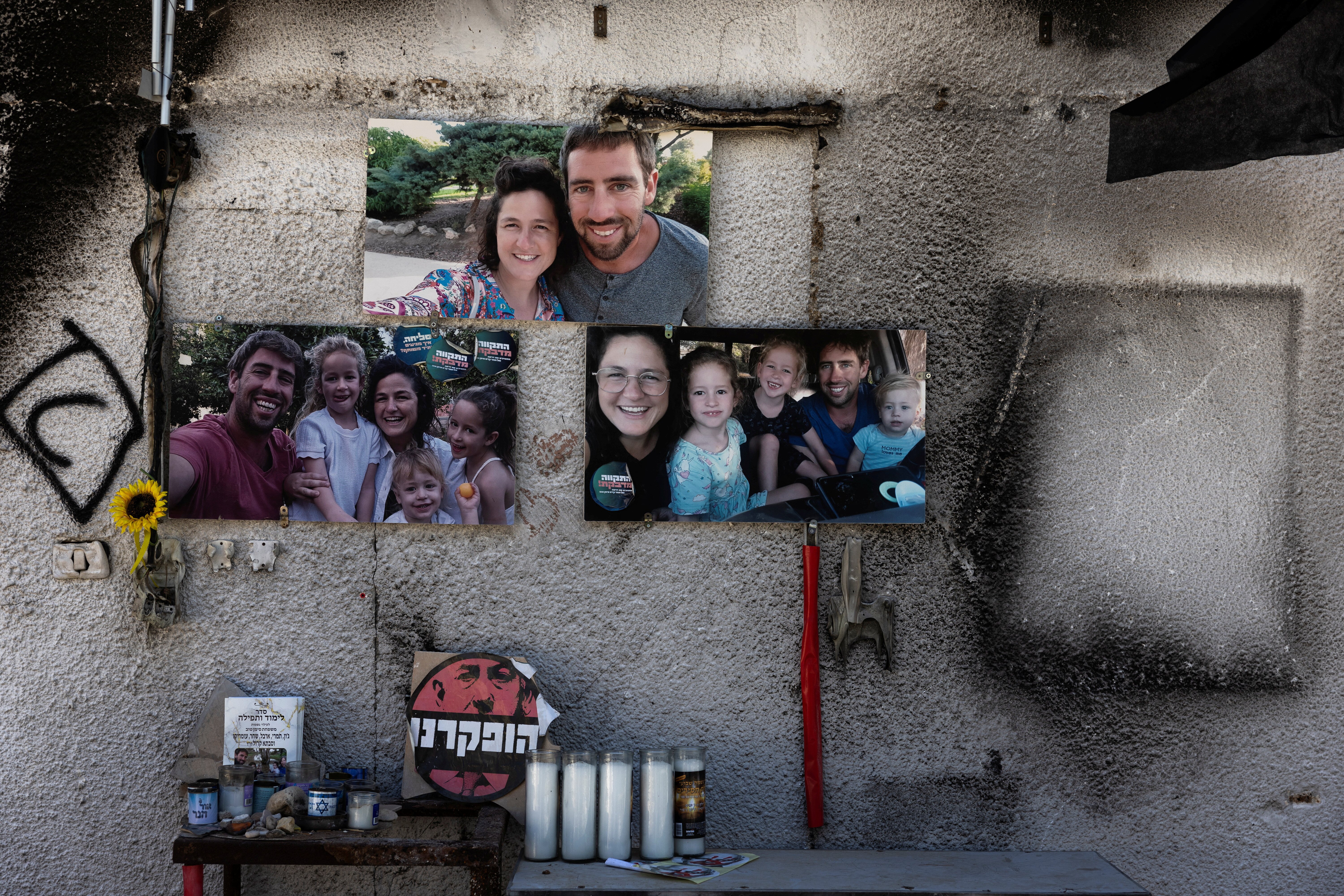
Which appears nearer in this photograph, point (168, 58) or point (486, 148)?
point (168, 58)

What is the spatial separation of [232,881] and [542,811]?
0.93 metres

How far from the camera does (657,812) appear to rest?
103 inches

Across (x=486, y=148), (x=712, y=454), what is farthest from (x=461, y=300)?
(x=712, y=454)

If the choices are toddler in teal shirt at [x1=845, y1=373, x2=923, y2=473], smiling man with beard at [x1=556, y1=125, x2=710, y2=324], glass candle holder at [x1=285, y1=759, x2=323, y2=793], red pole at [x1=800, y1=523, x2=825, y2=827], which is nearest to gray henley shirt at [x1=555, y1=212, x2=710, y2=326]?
smiling man with beard at [x1=556, y1=125, x2=710, y2=324]

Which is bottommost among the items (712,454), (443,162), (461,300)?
(712,454)

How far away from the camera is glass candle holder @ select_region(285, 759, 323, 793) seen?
105 inches

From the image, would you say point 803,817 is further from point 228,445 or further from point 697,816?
point 228,445

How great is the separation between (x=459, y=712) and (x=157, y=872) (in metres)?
1.04

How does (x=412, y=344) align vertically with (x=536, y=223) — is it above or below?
below

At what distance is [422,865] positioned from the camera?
2740 millimetres

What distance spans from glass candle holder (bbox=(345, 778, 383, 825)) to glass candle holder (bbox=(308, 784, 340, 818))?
0.17ft

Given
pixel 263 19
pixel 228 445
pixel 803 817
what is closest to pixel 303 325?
pixel 228 445

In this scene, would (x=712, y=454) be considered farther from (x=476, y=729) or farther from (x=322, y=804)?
(x=322, y=804)

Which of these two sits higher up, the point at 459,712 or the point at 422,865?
the point at 459,712
